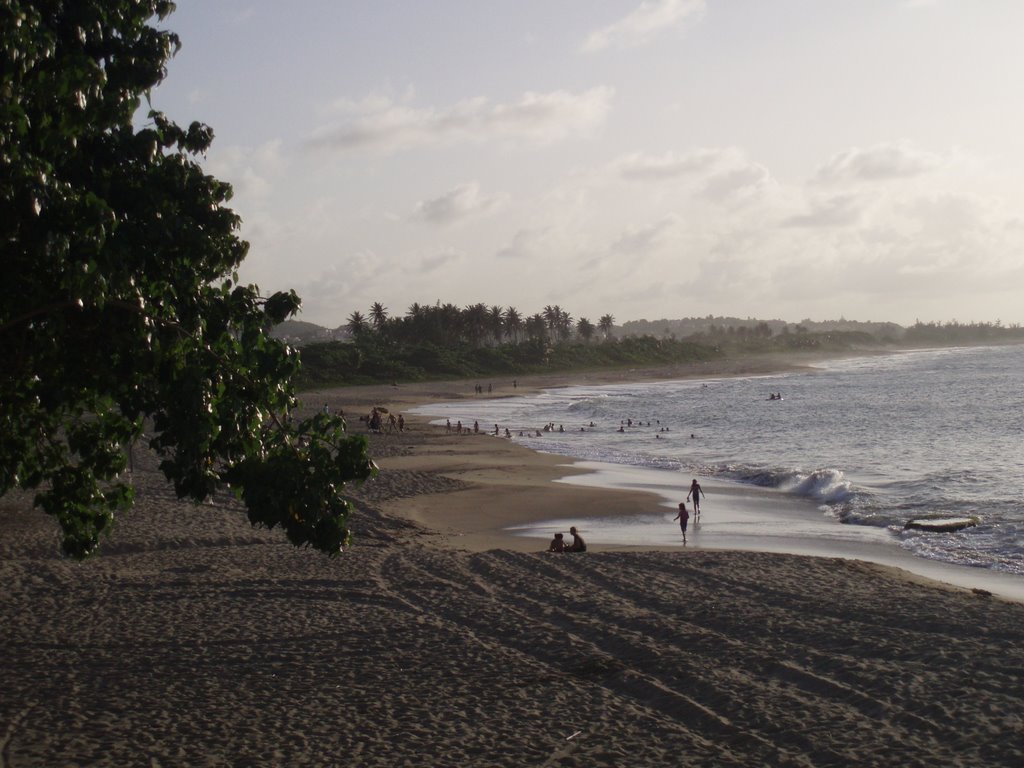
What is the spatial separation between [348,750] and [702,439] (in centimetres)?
4243

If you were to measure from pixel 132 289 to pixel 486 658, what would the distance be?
282 inches

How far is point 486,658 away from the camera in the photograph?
12430mm

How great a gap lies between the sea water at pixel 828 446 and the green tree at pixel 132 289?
16.3m

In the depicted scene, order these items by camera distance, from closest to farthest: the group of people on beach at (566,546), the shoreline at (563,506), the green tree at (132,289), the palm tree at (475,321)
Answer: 1. the green tree at (132,289)
2. the group of people on beach at (566,546)
3. the shoreline at (563,506)
4. the palm tree at (475,321)

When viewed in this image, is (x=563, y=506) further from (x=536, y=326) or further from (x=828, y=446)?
(x=536, y=326)

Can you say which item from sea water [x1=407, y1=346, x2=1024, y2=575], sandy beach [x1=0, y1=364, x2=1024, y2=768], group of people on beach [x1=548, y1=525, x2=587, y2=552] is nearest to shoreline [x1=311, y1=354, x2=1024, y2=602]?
sea water [x1=407, y1=346, x2=1024, y2=575]

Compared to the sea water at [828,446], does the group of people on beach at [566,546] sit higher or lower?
higher

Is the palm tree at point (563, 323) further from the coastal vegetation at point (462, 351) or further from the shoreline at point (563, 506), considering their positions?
the shoreline at point (563, 506)

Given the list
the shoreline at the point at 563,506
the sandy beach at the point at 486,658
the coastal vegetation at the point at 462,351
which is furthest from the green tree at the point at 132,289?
the coastal vegetation at the point at 462,351

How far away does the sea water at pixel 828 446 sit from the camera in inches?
1013

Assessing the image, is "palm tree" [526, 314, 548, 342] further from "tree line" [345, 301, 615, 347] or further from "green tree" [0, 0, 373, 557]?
"green tree" [0, 0, 373, 557]

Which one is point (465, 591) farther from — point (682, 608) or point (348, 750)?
point (348, 750)

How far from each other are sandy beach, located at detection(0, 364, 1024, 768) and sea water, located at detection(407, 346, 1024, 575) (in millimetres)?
6651

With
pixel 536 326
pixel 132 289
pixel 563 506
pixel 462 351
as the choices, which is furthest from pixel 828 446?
pixel 536 326
